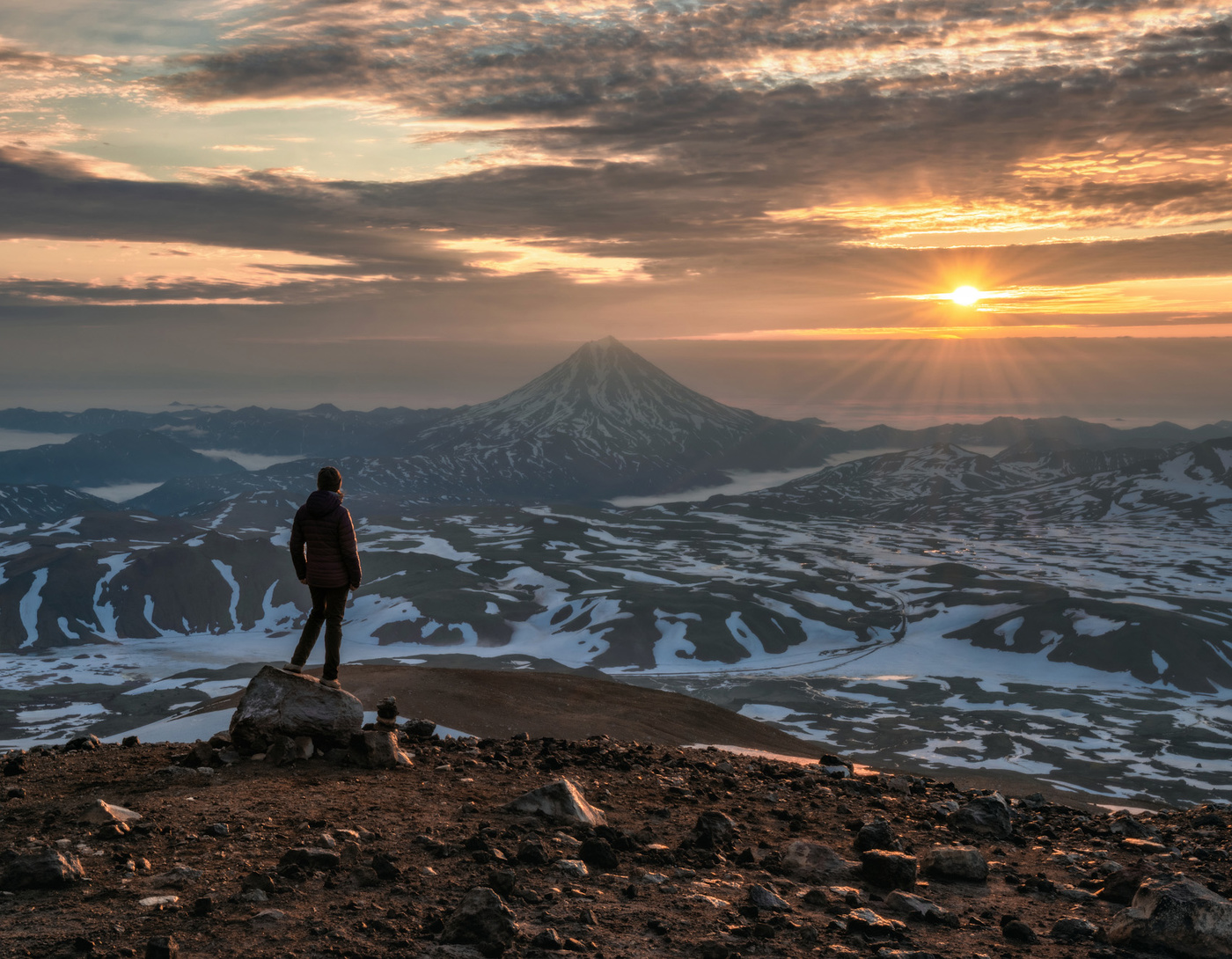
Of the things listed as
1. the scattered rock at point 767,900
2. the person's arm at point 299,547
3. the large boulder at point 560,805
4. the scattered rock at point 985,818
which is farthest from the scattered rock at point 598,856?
the person's arm at point 299,547

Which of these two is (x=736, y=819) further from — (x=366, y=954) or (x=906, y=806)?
(x=366, y=954)

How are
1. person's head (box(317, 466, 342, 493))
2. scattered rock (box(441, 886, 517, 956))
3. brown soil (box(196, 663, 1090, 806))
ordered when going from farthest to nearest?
1. brown soil (box(196, 663, 1090, 806))
2. person's head (box(317, 466, 342, 493))
3. scattered rock (box(441, 886, 517, 956))

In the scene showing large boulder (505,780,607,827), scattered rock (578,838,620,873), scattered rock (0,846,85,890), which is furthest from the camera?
large boulder (505,780,607,827)

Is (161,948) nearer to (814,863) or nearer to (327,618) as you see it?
(814,863)

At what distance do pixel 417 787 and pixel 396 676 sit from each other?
17.8m

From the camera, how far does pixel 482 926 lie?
9430 mm

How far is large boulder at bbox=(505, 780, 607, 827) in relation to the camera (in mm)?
13797

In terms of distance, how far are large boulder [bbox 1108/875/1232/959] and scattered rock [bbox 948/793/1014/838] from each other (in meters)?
5.66

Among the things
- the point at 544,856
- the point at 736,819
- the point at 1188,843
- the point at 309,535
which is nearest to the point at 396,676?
the point at 309,535

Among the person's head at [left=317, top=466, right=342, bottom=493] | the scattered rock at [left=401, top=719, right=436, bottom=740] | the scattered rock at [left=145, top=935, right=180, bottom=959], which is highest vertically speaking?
the person's head at [left=317, top=466, right=342, bottom=493]

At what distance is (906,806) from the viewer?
719 inches

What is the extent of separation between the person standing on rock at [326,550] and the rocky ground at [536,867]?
293 centimetres

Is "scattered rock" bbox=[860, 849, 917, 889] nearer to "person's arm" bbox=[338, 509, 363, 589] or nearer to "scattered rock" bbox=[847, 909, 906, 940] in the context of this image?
"scattered rock" bbox=[847, 909, 906, 940]

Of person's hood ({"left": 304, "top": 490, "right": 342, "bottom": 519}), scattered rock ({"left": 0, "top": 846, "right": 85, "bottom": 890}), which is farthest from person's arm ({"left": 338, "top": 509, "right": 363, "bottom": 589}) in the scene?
scattered rock ({"left": 0, "top": 846, "right": 85, "bottom": 890})
